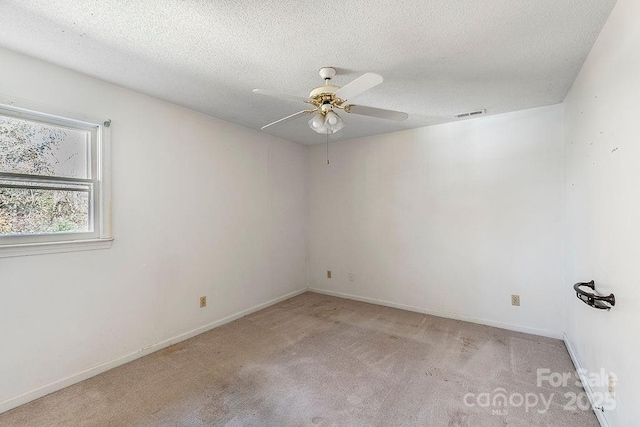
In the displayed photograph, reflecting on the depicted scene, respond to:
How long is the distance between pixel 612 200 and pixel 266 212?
329 centimetres

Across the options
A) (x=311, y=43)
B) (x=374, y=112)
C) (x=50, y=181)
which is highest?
(x=311, y=43)

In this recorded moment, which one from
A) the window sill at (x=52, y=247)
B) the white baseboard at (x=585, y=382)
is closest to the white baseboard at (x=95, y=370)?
the window sill at (x=52, y=247)

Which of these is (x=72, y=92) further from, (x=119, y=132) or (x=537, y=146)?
(x=537, y=146)

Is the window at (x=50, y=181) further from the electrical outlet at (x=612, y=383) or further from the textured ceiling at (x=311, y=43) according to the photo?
the electrical outlet at (x=612, y=383)

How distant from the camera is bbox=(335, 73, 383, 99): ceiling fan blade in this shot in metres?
1.51

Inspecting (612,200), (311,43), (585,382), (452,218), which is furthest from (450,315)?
(311,43)

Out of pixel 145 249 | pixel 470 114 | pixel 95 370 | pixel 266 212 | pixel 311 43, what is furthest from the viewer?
pixel 266 212

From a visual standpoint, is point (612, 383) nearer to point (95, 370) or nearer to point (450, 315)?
point (450, 315)

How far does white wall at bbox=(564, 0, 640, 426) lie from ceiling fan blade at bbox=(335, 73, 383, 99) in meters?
1.14

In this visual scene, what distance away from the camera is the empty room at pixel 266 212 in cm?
158

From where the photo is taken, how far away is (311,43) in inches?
70.0

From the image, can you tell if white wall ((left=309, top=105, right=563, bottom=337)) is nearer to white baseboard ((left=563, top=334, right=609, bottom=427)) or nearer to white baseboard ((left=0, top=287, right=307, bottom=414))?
white baseboard ((left=563, top=334, right=609, bottom=427))

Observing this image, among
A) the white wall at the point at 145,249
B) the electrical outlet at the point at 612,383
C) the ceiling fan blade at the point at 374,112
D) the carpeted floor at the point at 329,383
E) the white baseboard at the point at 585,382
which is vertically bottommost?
the carpeted floor at the point at 329,383

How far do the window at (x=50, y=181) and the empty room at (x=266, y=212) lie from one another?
0.05ft
